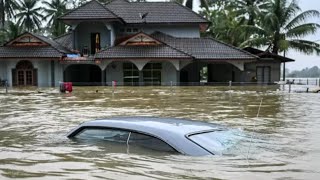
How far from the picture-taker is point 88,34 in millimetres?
46031

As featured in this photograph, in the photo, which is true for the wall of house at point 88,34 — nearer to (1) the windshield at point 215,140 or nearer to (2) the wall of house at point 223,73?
(2) the wall of house at point 223,73

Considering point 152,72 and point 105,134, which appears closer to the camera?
point 105,134

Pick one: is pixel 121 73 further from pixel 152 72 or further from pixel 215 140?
pixel 215 140

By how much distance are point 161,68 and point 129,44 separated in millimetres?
3687

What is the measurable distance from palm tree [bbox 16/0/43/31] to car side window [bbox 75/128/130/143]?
62.7 m

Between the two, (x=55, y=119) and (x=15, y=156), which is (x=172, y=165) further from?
(x=55, y=119)

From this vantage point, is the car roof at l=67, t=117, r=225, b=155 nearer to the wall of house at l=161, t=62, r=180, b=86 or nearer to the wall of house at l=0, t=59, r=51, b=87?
the wall of house at l=161, t=62, r=180, b=86

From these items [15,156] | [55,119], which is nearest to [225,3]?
[55,119]

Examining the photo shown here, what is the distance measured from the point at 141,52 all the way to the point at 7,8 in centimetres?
2882

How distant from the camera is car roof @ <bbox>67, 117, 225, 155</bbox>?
6793 millimetres

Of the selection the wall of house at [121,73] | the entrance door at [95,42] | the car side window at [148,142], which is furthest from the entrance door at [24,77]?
the car side window at [148,142]

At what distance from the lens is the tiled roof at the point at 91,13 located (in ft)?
142

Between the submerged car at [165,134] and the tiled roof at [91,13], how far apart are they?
118 feet

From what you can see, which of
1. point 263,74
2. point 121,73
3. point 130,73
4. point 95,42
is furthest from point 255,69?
point 95,42
